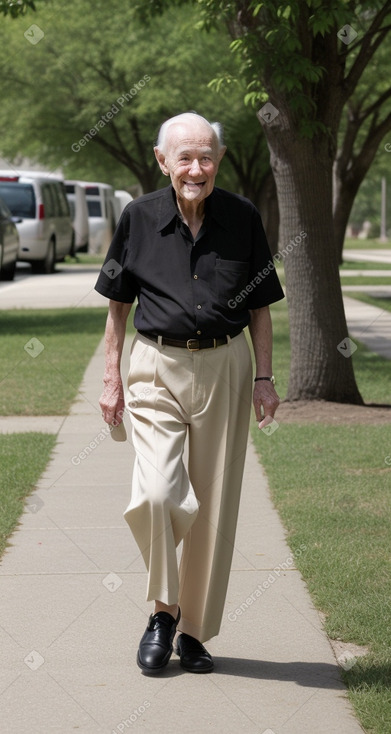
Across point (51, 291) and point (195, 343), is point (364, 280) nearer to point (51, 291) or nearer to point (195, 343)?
point (51, 291)

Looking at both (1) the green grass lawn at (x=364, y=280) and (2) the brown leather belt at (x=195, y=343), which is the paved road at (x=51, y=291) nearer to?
(1) the green grass lawn at (x=364, y=280)

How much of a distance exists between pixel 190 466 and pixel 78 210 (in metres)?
35.3

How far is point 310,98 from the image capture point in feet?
33.7

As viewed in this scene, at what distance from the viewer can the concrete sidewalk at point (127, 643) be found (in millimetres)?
4168

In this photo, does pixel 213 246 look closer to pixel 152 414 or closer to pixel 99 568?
pixel 152 414

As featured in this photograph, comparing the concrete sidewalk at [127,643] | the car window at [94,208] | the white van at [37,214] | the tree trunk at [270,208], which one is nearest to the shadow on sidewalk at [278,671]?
the concrete sidewalk at [127,643]

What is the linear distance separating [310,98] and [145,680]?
660 cm

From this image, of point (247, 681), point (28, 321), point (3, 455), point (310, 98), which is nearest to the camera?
point (247, 681)

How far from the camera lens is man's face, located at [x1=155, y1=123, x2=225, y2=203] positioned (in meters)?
4.39

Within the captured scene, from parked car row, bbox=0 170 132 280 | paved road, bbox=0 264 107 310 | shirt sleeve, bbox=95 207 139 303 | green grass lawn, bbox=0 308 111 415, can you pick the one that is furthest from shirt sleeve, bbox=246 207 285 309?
parked car row, bbox=0 170 132 280

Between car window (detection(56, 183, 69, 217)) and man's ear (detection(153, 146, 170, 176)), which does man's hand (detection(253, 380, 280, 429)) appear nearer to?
man's ear (detection(153, 146, 170, 176))

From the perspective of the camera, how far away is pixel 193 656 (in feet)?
15.1

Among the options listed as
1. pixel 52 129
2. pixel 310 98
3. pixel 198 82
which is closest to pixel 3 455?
pixel 310 98

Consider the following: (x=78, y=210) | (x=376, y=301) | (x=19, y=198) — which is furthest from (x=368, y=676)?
(x=78, y=210)
